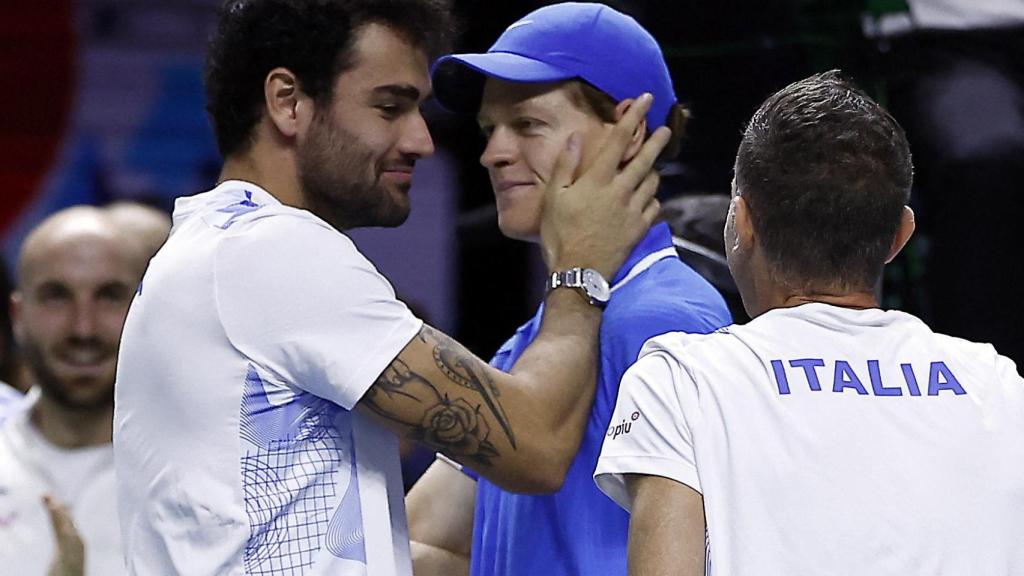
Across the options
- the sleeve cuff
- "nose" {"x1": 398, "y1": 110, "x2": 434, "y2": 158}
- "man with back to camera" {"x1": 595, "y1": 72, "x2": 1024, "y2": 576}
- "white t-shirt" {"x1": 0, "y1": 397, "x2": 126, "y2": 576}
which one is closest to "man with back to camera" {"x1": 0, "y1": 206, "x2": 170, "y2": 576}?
"white t-shirt" {"x1": 0, "y1": 397, "x2": 126, "y2": 576}

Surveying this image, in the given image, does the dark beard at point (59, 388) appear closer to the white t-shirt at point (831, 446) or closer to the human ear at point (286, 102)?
the human ear at point (286, 102)

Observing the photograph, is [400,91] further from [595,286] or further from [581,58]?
[595,286]

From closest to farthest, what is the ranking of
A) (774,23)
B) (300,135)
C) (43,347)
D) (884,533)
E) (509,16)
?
(884,533) → (300,135) → (43,347) → (774,23) → (509,16)

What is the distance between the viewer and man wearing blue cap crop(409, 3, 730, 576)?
2.82 metres

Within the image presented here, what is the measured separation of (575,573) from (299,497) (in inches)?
19.9

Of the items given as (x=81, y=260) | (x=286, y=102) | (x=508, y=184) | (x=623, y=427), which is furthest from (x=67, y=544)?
(x=623, y=427)

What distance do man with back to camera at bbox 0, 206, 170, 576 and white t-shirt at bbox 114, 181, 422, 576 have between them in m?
1.09

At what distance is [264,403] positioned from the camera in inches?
105

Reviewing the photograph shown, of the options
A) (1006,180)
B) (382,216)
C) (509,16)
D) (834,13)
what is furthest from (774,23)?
(382,216)

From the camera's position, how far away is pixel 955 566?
2225mm

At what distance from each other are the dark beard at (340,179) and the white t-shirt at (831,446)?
0.85 m

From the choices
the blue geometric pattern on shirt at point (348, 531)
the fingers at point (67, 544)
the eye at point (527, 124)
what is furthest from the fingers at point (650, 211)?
the fingers at point (67, 544)

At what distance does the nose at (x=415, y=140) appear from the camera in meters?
3.01

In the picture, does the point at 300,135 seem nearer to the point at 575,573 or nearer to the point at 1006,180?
the point at 575,573
